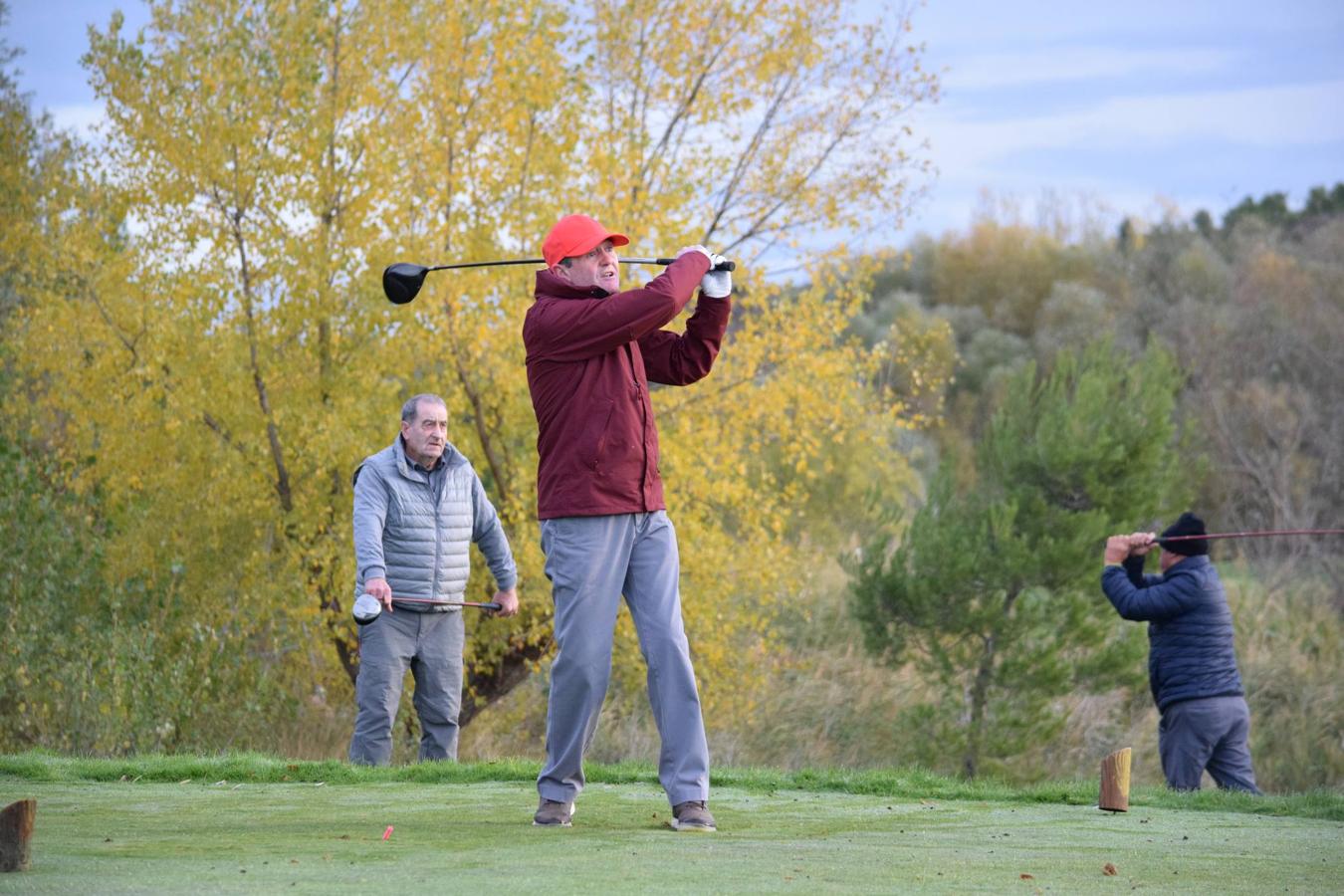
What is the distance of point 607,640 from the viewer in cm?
559

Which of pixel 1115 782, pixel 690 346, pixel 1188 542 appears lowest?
pixel 1115 782

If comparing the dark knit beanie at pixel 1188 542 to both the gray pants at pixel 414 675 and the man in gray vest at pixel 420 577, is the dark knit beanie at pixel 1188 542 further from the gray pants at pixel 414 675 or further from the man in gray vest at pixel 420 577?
the gray pants at pixel 414 675

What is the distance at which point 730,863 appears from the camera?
4.63m

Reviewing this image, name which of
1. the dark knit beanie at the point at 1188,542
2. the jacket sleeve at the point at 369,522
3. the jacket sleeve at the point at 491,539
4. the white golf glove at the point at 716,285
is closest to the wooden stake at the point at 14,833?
the white golf glove at the point at 716,285

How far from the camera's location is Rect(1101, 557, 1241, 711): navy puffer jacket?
970 cm

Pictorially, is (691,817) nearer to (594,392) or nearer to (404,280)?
(594,392)

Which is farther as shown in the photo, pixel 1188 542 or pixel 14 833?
pixel 1188 542

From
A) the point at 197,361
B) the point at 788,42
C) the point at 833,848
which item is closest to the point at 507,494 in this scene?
the point at 197,361

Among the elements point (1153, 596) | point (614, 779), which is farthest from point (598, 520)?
point (1153, 596)

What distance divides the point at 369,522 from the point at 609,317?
2.80 meters

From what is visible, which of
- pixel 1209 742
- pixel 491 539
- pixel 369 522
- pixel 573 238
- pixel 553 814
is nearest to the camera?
pixel 553 814

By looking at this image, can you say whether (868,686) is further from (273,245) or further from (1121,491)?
(273,245)

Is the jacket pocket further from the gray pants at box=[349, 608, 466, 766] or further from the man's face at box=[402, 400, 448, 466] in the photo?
the gray pants at box=[349, 608, 466, 766]

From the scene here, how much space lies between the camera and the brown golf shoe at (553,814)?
549 centimetres
